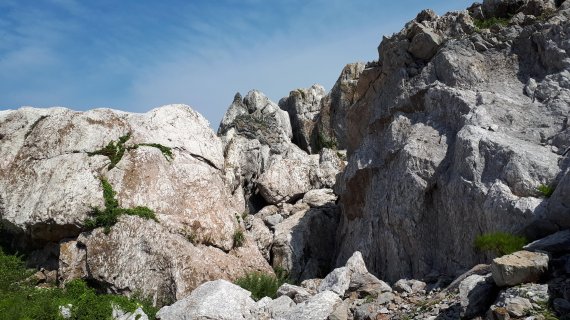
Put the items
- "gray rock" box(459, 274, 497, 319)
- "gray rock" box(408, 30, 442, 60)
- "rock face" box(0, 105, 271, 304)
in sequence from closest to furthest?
1. "gray rock" box(459, 274, 497, 319)
2. "rock face" box(0, 105, 271, 304)
3. "gray rock" box(408, 30, 442, 60)

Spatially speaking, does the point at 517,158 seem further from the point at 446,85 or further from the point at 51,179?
the point at 51,179

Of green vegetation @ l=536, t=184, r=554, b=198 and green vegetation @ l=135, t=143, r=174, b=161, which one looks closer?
green vegetation @ l=536, t=184, r=554, b=198

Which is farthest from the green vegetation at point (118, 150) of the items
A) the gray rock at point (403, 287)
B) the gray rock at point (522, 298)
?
the gray rock at point (522, 298)

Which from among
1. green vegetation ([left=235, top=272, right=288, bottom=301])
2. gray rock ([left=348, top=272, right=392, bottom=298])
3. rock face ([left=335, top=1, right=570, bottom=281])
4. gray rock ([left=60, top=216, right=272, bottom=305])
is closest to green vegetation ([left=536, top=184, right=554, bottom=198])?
rock face ([left=335, top=1, right=570, bottom=281])

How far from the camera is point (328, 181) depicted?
3603cm

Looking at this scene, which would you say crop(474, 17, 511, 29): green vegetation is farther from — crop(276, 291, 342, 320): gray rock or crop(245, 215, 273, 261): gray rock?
crop(245, 215, 273, 261): gray rock

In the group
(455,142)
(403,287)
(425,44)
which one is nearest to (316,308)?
(403,287)

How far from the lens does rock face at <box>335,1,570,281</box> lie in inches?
677

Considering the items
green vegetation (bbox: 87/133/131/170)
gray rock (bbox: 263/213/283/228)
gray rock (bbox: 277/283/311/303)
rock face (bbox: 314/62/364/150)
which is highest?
rock face (bbox: 314/62/364/150)

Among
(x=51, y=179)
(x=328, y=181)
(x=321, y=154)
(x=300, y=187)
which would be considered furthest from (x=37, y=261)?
(x=321, y=154)

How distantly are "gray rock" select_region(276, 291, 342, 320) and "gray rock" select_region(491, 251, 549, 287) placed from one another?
222 inches

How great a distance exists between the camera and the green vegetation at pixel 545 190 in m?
15.5

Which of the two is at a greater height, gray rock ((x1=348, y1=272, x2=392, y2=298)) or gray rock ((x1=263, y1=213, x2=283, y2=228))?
gray rock ((x1=263, y1=213, x2=283, y2=228))

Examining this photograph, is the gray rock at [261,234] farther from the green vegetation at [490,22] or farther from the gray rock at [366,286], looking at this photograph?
the green vegetation at [490,22]
